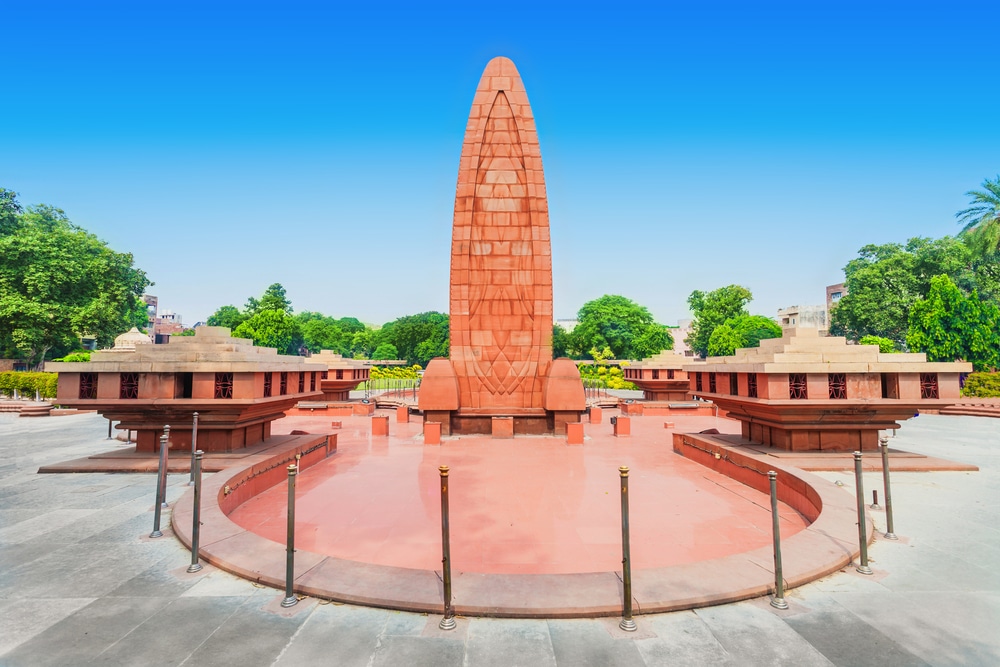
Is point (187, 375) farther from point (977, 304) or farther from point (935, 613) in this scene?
point (977, 304)

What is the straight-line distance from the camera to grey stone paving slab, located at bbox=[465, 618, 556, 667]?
3746mm

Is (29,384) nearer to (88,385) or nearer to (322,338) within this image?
(88,385)

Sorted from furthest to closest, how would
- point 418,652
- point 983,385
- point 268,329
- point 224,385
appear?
point 268,329 < point 983,385 < point 224,385 < point 418,652

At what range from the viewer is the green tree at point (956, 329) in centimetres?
3011

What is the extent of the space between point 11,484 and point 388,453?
769cm

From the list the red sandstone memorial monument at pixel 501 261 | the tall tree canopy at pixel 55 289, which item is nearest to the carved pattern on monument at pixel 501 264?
the red sandstone memorial monument at pixel 501 261

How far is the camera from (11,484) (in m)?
9.10

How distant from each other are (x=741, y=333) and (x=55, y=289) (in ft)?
224

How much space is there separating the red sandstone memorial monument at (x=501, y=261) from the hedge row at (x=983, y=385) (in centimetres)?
2572

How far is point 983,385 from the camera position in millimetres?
26000

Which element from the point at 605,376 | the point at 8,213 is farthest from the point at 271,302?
the point at 605,376

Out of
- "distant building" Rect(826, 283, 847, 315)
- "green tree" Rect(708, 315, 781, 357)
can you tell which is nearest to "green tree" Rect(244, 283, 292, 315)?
"green tree" Rect(708, 315, 781, 357)

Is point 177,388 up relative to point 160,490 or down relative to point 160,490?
up

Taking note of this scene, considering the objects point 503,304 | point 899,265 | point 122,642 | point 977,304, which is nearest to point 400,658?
point 122,642
